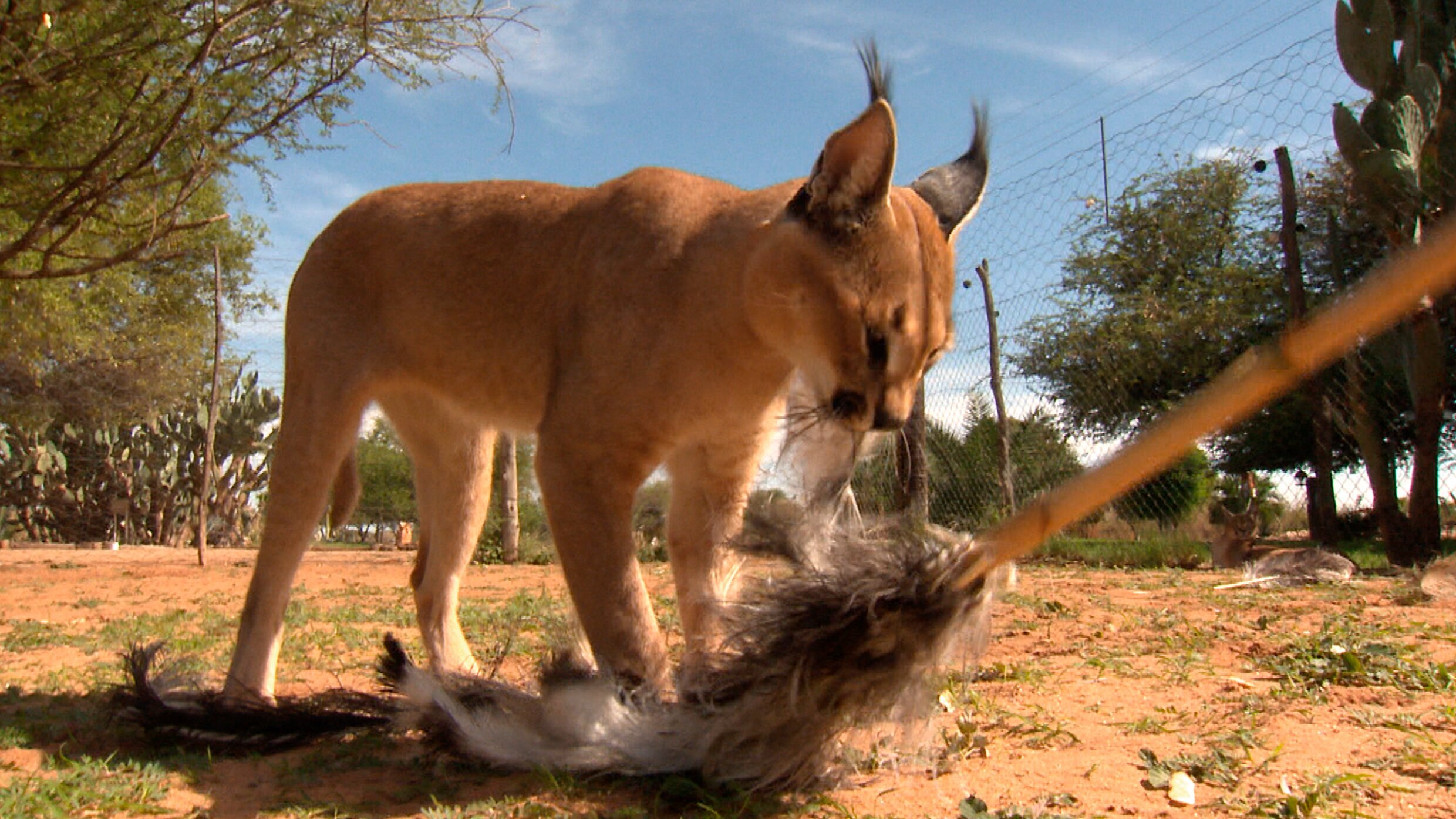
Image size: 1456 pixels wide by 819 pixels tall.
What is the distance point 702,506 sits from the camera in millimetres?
3439

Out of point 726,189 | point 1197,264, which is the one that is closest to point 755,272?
point 726,189

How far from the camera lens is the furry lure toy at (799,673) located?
163 centimetres

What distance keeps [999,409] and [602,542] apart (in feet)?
25.2

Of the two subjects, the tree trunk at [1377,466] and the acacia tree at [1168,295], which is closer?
the tree trunk at [1377,466]

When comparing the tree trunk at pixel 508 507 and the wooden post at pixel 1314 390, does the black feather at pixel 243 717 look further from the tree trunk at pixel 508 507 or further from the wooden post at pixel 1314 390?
the tree trunk at pixel 508 507

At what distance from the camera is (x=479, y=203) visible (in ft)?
12.9

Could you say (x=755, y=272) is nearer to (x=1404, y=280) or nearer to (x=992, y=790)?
(x=992, y=790)

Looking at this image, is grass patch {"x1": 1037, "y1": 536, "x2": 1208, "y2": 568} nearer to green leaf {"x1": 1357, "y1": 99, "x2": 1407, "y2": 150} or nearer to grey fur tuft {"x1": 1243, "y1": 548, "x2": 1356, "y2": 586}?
grey fur tuft {"x1": 1243, "y1": 548, "x2": 1356, "y2": 586}

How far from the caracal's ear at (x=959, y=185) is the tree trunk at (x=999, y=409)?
6171mm

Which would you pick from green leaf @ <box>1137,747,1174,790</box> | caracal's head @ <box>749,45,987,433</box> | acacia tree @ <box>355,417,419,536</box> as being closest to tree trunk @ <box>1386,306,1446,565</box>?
caracal's head @ <box>749,45,987,433</box>

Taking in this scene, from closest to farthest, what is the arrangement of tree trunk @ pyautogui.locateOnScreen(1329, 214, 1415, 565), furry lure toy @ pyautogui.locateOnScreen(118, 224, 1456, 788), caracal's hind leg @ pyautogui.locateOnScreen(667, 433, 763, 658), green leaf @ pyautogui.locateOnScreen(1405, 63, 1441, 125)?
1. furry lure toy @ pyautogui.locateOnScreen(118, 224, 1456, 788)
2. caracal's hind leg @ pyautogui.locateOnScreen(667, 433, 763, 658)
3. tree trunk @ pyautogui.locateOnScreen(1329, 214, 1415, 565)
4. green leaf @ pyautogui.locateOnScreen(1405, 63, 1441, 125)

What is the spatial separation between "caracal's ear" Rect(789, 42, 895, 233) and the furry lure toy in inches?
37.4

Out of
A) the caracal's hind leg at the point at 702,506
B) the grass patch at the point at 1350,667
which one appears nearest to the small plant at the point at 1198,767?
the grass patch at the point at 1350,667

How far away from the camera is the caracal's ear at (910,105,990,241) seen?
130 inches
